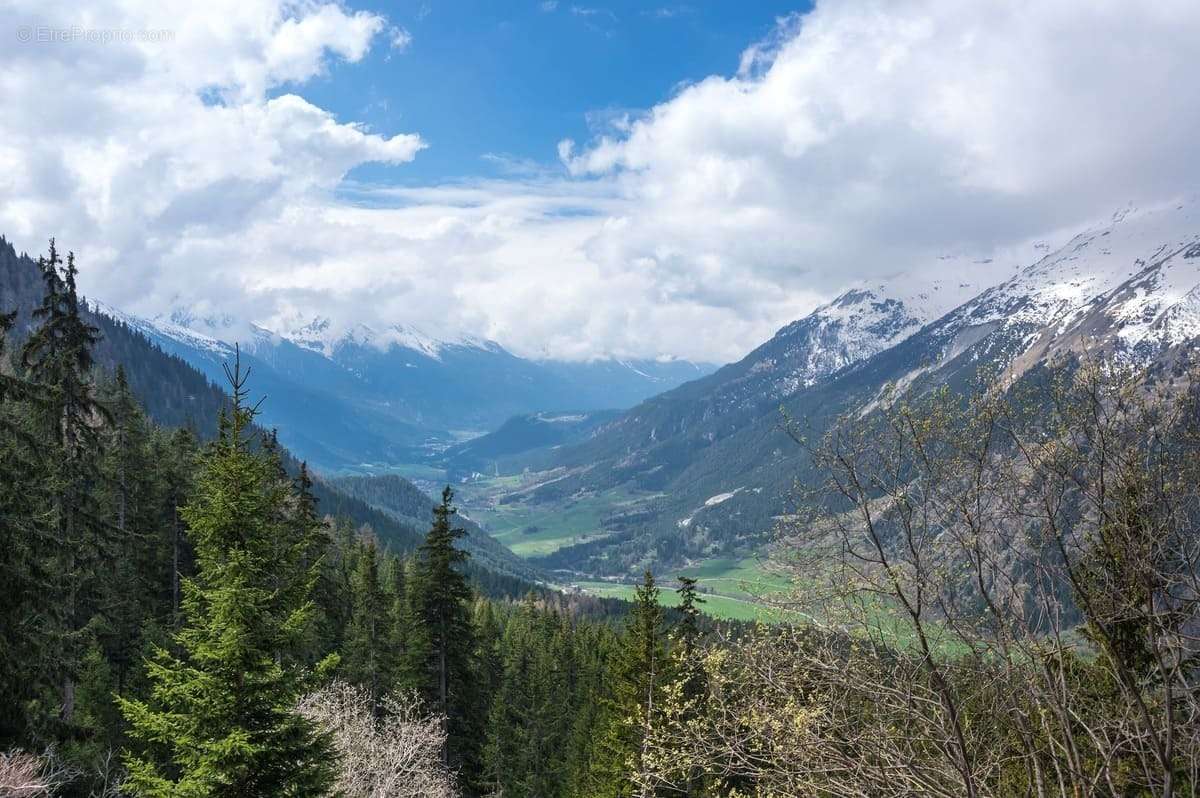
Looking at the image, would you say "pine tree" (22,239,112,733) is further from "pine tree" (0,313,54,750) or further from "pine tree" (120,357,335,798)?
"pine tree" (120,357,335,798)

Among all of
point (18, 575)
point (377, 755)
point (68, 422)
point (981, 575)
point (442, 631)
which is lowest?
point (377, 755)

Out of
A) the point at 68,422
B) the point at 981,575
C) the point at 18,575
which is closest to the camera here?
the point at 981,575

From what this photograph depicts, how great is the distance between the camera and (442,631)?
3531 centimetres

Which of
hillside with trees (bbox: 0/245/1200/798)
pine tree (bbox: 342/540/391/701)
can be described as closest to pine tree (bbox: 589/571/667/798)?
hillside with trees (bbox: 0/245/1200/798)

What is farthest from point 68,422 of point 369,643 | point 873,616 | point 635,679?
point 873,616

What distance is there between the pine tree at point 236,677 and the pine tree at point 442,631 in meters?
19.3

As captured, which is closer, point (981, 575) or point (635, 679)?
point (981, 575)

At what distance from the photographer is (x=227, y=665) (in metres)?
13.6

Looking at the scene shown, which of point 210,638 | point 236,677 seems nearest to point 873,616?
point 236,677

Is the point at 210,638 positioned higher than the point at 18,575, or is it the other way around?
the point at 18,575

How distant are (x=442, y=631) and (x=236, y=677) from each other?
22.4m

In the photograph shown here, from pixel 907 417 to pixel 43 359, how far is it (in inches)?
1080

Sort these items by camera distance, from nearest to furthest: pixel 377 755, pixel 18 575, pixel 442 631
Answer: pixel 18 575
pixel 377 755
pixel 442 631

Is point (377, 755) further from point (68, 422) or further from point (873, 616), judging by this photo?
point (873, 616)
